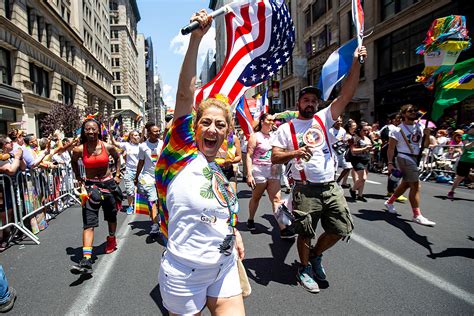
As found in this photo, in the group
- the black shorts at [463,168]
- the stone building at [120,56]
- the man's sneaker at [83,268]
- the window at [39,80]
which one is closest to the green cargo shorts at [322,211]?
the man's sneaker at [83,268]

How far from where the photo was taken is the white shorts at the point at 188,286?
5.61ft

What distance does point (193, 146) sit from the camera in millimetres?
1803

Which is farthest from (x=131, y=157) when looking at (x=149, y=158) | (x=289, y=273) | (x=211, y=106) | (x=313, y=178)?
(x=211, y=106)

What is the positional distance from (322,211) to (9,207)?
5.45 metres

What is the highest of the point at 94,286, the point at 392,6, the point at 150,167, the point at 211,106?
the point at 392,6

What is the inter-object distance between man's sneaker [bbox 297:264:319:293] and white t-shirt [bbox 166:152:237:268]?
1854 mm

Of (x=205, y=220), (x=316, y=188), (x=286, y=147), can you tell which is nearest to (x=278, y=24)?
(x=286, y=147)

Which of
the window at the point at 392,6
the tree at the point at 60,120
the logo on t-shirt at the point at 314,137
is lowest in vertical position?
the logo on t-shirt at the point at 314,137

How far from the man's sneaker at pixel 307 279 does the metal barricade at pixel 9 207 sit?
14.9ft

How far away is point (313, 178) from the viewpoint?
3.31 metres

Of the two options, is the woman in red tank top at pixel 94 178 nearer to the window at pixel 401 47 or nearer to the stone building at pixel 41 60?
the stone building at pixel 41 60

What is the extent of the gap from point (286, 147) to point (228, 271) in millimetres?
1875

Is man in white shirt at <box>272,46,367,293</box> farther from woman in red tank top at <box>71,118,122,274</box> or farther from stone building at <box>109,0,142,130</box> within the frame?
stone building at <box>109,0,142,130</box>

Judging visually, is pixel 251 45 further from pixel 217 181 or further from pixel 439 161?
pixel 439 161
